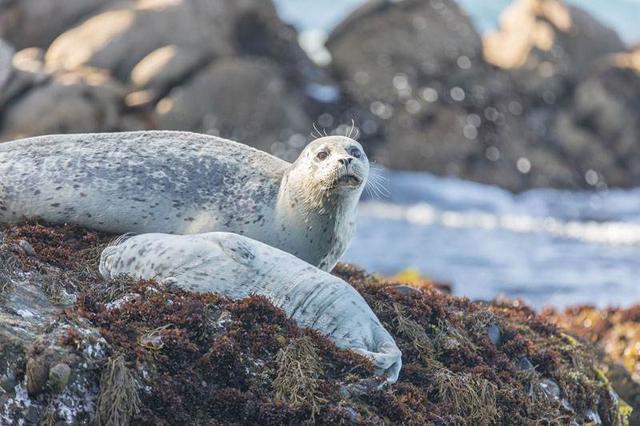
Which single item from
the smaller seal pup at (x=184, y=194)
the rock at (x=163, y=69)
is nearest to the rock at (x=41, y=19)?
the rock at (x=163, y=69)

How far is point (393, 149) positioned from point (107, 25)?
30.1ft

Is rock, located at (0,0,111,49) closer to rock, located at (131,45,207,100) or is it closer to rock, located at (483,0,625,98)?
rock, located at (131,45,207,100)

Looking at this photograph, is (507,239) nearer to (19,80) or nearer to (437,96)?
(437,96)

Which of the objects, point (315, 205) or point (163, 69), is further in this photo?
point (163, 69)

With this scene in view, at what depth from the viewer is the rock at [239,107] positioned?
24688 mm

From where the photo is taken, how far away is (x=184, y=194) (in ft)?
25.4

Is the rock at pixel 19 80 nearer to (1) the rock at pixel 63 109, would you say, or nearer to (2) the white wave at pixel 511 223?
(1) the rock at pixel 63 109

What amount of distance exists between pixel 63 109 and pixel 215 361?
18.0 metres

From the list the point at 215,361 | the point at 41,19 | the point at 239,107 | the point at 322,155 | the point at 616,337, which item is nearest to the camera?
the point at 215,361

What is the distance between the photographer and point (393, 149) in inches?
1205

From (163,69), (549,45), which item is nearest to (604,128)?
(549,45)

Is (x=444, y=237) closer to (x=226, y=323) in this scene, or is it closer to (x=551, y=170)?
(x=551, y=170)

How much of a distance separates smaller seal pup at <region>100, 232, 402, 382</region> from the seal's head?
0.85 meters

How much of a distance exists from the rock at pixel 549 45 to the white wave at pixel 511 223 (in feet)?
23.7
